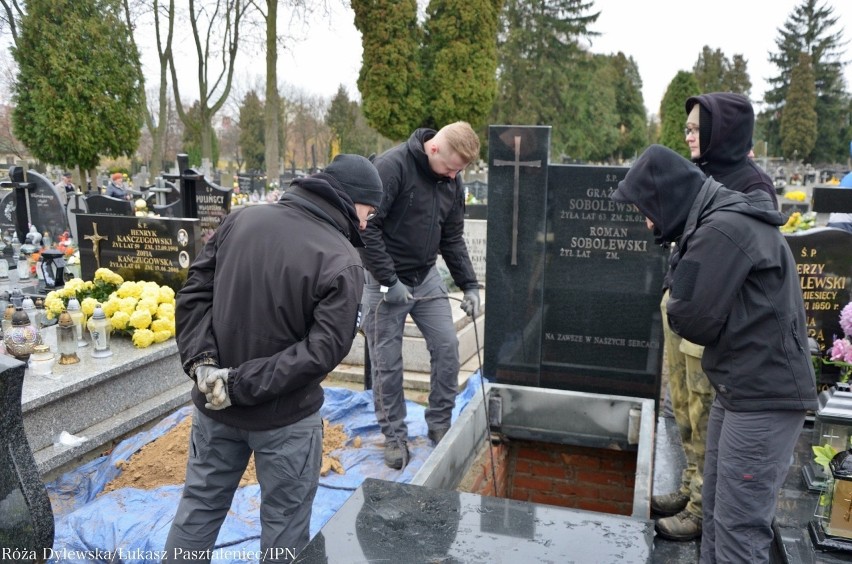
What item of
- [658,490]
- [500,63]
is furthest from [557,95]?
[658,490]

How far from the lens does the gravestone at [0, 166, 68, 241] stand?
1048 centimetres

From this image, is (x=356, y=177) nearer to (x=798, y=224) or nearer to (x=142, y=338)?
(x=142, y=338)

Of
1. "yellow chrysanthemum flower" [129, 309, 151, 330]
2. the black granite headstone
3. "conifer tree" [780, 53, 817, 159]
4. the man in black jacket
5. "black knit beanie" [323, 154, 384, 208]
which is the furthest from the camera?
"conifer tree" [780, 53, 817, 159]

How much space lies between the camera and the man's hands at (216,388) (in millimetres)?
2258

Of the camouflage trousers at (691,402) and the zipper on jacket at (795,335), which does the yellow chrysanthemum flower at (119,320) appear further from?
the zipper on jacket at (795,335)

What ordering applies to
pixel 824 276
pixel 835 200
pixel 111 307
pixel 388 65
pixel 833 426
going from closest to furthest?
pixel 833 426, pixel 824 276, pixel 835 200, pixel 111 307, pixel 388 65

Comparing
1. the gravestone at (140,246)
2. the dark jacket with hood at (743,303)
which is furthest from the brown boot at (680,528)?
the gravestone at (140,246)

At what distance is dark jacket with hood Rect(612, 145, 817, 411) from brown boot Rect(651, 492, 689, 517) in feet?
3.74

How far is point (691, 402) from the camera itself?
3061 millimetres

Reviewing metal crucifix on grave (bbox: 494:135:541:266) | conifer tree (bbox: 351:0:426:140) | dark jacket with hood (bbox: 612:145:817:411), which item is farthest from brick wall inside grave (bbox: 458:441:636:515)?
conifer tree (bbox: 351:0:426:140)

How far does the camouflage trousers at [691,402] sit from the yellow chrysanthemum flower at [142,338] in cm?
376

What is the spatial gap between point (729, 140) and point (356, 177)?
166 cm

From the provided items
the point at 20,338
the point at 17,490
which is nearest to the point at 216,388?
the point at 17,490

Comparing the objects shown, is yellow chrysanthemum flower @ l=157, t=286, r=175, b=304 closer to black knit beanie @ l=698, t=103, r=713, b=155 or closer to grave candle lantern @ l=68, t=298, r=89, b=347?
grave candle lantern @ l=68, t=298, r=89, b=347
